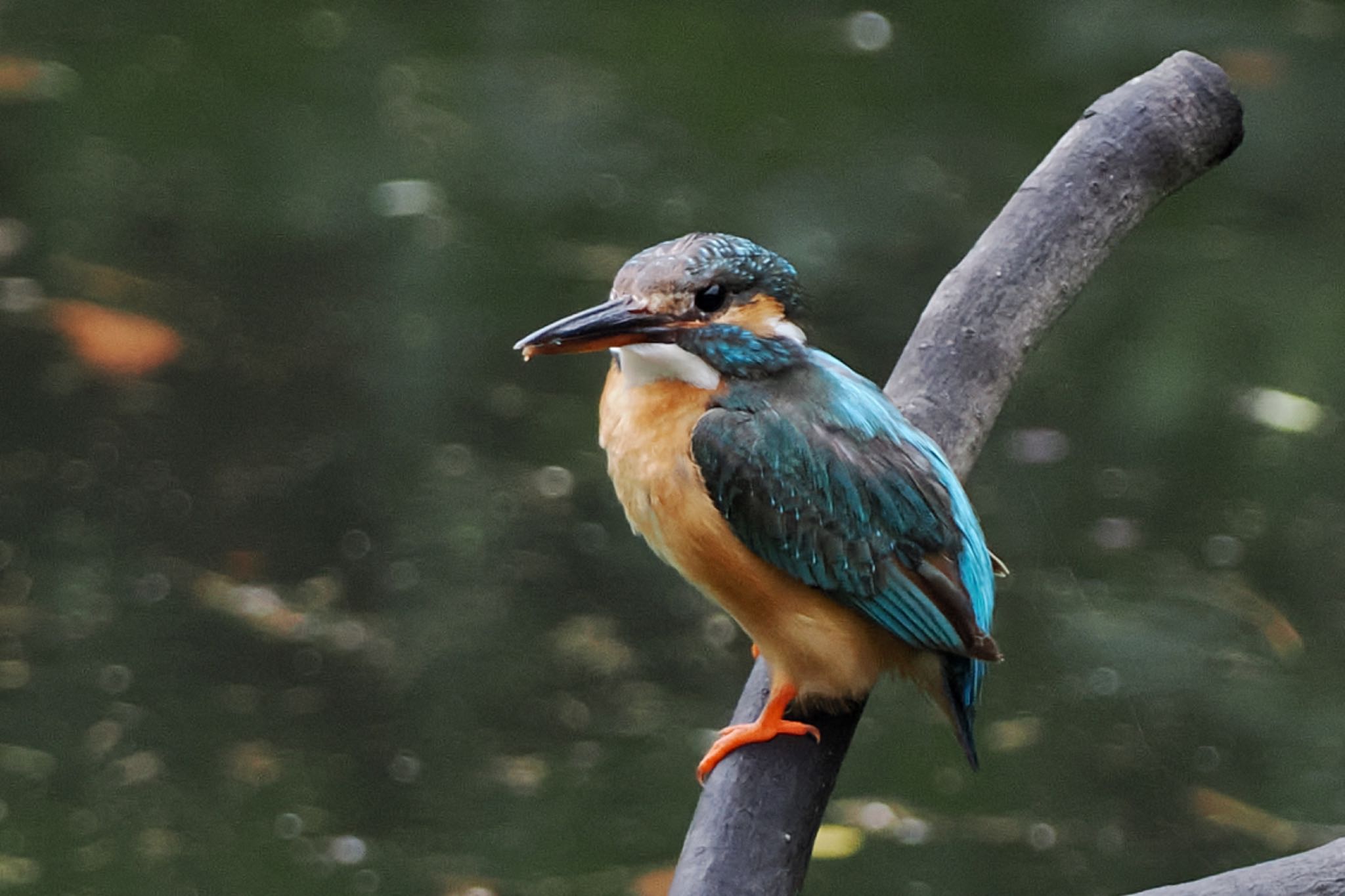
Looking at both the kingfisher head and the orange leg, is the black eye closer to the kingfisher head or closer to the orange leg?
the kingfisher head

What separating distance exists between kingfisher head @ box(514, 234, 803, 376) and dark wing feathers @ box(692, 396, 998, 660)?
6cm

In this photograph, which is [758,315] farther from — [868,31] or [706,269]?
[868,31]

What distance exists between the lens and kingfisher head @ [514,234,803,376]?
4.69ft

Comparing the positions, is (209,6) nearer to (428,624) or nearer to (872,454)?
(428,624)

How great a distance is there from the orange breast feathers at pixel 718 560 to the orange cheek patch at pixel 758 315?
64mm

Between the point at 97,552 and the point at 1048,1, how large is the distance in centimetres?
263

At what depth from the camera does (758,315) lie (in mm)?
1512

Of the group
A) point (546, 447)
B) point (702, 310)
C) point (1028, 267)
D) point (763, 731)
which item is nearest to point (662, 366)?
point (702, 310)

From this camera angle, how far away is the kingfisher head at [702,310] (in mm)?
1429

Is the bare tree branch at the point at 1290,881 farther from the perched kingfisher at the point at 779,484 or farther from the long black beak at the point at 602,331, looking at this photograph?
the long black beak at the point at 602,331

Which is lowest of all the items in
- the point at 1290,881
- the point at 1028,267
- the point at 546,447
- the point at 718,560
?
the point at 1290,881

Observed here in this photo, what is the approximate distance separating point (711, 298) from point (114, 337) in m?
1.84

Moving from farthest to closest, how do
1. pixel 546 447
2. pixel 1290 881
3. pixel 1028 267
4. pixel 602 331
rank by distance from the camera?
A: pixel 546 447
pixel 1028 267
pixel 602 331
pixel 1290 881

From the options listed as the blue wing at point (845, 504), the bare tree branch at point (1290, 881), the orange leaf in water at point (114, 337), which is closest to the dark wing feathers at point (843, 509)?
the blue wing at point (845, 504)
